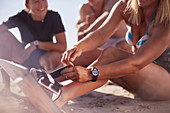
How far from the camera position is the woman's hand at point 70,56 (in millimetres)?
1491

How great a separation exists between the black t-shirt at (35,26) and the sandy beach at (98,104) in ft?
2.73

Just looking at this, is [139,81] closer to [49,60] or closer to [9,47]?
[49,60]

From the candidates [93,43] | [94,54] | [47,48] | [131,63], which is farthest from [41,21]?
[131,63]

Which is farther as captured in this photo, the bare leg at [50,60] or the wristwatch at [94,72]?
the bare leg at [50,60]

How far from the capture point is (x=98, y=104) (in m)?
1.78

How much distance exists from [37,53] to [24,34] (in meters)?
0.31

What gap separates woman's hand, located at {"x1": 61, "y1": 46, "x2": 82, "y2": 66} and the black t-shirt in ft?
3.86

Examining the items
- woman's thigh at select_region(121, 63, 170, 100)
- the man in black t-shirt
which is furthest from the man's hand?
woman's thigh at select_region(121, 63, 170, 100)

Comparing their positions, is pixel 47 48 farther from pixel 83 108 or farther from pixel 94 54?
pixel 83 108

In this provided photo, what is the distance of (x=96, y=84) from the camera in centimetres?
Answer: 151

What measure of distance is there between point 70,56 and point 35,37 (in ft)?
4.21

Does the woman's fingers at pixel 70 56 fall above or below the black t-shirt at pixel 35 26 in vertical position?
below

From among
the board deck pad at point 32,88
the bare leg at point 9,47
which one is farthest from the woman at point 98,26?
the board deck pad at point 32,88

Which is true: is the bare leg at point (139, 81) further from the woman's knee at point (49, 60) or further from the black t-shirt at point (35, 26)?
the black t-shirt at point (35, 26)
